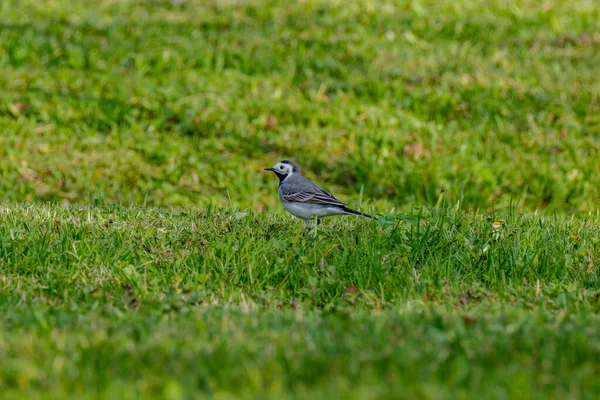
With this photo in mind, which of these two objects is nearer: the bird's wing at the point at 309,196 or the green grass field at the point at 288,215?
the green grass field at the point at 288,215

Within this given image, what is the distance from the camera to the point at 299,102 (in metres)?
11.5

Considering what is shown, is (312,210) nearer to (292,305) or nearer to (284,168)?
(284,168)

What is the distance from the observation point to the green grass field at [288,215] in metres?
3.90

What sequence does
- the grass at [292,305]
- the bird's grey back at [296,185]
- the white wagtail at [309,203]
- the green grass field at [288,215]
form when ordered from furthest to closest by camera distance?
the bird's grey back at [296,185]
the white wagtail at [309,203]
the green grass field at [288,215]
the grass at [292,305]

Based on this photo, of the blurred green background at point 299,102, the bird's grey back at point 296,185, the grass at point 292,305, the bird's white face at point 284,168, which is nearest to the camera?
the grass at point 292,305

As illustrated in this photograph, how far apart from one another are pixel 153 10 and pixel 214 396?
37.5 ft

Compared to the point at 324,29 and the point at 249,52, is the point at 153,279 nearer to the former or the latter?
the point at 249,52

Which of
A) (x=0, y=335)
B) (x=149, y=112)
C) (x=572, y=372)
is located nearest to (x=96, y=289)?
(x=0, y=335)

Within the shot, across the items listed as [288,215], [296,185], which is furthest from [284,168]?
[296,185]

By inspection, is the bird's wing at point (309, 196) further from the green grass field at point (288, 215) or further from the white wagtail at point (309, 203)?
the green grass field at point (288, 215)

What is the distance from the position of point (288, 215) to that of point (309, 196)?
0.77 meters

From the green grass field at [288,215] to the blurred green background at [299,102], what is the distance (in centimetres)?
4

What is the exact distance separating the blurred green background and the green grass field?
0.04 m

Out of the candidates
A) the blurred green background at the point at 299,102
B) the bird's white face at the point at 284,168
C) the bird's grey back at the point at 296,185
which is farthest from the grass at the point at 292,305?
the blurred green background at the point at 299,102
